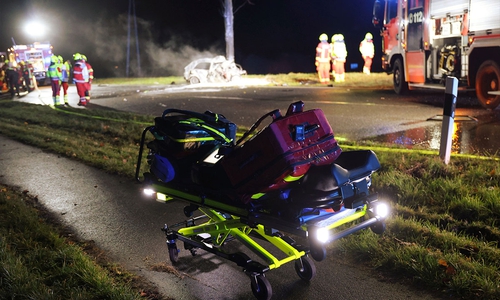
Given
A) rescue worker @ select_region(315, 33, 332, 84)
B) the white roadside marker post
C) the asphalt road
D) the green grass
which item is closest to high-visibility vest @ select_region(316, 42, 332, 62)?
rescue worker @ select_region(315, 33, 332, 84)

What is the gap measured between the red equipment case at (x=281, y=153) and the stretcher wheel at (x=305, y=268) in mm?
623

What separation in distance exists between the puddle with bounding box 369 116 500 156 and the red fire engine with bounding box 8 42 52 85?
1226 inches

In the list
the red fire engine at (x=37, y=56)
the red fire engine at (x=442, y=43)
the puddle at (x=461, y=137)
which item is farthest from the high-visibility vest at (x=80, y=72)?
the red fire engine at (x=37, y=56)

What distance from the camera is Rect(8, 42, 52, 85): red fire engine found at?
3534cm

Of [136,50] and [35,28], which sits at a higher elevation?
[35,28]

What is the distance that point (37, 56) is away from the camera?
36062 mm

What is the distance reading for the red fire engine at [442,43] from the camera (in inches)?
447

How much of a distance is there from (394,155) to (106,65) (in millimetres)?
50009

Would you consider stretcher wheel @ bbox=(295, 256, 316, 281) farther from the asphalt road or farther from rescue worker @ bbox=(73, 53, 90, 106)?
rescue worker @ bbox=(73, 53, 90, 106)

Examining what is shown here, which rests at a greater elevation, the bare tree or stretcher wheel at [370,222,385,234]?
the bare tree

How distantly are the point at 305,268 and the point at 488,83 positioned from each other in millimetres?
9633

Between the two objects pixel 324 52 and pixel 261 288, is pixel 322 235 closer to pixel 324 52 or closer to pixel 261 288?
pixel 261 288

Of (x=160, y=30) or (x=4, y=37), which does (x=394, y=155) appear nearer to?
(x=160, y=30)

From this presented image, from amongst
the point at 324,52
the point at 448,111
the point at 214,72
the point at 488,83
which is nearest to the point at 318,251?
the point at 448,111
